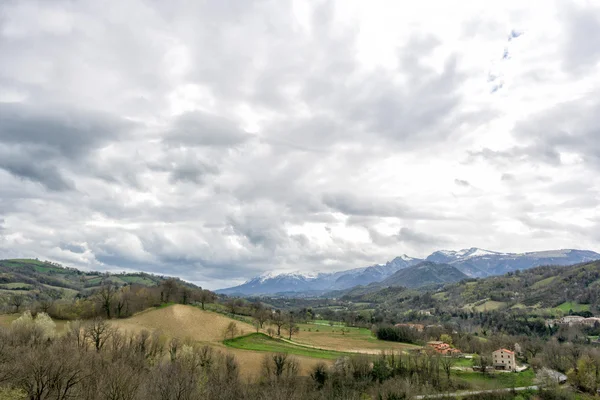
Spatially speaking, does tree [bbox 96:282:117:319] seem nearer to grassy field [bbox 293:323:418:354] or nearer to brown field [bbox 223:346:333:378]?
brown field [bbox 223:346:333:378]

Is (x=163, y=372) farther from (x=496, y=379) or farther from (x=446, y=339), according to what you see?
(x=446, y=339)

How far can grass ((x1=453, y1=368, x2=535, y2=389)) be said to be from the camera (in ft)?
392

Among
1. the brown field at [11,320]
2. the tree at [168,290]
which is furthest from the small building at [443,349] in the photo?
the brown field at [11,320]

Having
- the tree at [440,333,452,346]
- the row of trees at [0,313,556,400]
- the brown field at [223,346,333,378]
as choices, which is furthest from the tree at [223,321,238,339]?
the tree at [440,333,452,346]

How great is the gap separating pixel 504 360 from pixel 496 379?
25.9 metres

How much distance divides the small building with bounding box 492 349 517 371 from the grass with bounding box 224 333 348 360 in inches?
2330

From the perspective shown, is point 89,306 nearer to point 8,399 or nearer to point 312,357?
point 312,357

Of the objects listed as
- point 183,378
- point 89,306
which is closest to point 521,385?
point 183,378

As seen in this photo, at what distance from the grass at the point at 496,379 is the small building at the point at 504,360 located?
766 cm

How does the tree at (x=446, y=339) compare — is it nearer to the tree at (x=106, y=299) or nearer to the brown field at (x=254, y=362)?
the brown field at (x=254, y=362)

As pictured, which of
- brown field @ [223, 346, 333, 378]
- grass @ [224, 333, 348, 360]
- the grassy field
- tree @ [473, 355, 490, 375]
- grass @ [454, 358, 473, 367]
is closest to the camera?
brown field @ [223, 346, 333, 378]

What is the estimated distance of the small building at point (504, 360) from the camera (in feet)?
478

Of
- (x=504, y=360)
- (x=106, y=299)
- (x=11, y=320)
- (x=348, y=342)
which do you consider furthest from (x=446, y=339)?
(x=11, y=320)

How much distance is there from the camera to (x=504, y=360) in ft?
485
